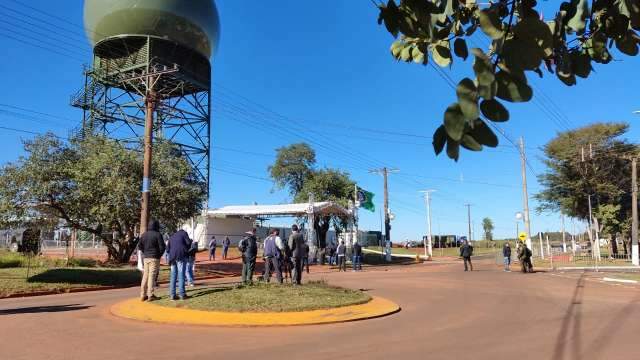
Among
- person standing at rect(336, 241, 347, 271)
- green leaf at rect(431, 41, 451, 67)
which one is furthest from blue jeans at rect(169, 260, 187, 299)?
person standing at rect(336, 241, 347, 271)

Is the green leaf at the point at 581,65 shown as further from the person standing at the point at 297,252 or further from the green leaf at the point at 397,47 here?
the person standing at the point at 297,252

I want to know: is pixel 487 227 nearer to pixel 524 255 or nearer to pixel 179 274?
pixel 524 255

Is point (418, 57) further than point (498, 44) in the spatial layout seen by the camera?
Yes

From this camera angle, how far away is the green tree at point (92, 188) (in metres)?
23.2

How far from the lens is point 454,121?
1.83 m

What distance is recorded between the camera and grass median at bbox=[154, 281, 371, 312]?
10.7 meters

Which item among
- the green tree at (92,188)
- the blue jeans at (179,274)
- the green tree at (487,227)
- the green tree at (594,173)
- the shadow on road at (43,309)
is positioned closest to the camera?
the shadow on road at (43,309)

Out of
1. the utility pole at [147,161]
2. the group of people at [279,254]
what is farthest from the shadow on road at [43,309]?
the utility pole at [147,161]

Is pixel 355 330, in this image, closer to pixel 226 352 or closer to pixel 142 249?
pixel 226 352

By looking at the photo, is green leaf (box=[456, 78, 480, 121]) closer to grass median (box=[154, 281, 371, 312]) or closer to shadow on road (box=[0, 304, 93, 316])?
grass median (box=[154, 281, 371, 312])

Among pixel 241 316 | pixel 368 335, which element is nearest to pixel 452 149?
pixel 368 335

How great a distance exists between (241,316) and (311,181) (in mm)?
41546

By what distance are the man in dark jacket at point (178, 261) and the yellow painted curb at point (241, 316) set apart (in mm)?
655

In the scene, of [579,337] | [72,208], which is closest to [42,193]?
[72,208]
